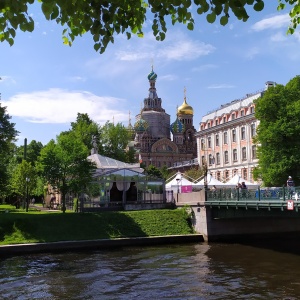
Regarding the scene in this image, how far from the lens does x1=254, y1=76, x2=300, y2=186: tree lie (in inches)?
1666

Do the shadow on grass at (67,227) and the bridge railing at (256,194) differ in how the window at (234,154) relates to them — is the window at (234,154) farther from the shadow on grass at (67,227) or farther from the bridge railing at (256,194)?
the shadow on grass at (67,227)

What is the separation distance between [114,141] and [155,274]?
60.2 meters

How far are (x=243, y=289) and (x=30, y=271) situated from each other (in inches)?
439

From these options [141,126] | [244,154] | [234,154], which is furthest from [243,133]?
[141,126]

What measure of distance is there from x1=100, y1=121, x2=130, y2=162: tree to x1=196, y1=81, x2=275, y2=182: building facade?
15445mm

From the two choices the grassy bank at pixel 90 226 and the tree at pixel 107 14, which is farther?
the grassy bank at pixel 90 226

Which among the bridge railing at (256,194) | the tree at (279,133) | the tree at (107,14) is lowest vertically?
the bridge railing at (256,194)

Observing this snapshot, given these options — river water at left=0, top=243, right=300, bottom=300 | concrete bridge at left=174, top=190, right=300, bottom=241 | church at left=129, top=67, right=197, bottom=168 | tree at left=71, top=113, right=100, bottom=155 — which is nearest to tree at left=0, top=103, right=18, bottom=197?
river water at left=0, top=243, right=300, bottom=300

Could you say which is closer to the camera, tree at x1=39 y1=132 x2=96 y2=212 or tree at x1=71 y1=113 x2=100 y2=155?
tree at x1=39 y1=132 x2=96 y2=212

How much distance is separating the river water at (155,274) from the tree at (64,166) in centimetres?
A: 1251

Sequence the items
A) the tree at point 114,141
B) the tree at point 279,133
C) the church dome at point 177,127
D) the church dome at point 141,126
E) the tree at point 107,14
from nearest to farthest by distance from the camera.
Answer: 1. the tree at point 107,14
2. the tree at point 279,133
3. the tree at point 114,141
4. the church dome at point 141,126
5. the church dome at point 177,127

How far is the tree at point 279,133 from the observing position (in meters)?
42.3

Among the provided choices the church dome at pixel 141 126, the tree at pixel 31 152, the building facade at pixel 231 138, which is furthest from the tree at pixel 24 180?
the church dome at pixel 141 126

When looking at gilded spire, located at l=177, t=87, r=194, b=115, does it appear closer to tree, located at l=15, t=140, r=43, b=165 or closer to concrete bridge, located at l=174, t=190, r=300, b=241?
tree, located at l=15, t=140, r=43, b=165
